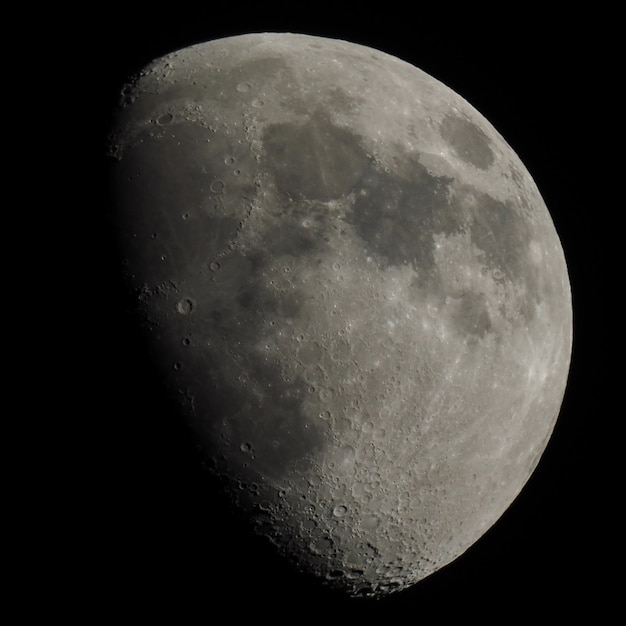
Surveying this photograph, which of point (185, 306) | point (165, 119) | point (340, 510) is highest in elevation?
point (165, 119)

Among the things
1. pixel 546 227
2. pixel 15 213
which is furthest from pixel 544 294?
pixel 15 213

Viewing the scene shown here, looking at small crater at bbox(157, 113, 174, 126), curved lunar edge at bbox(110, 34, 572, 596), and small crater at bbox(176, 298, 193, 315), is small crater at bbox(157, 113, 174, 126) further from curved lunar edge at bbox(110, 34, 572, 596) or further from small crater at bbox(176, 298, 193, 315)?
small crater at bbox(176, 298, 193, 315)

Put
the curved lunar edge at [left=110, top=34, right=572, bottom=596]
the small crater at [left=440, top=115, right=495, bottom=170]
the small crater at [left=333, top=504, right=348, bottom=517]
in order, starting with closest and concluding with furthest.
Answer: the curved lunar edge at [left=110, top=34, right=572, bottom=596], the small crater at [left=333, top=504, right=348, bottom=517], the small crater at [left=440, top=115, right=495, bottom=170]

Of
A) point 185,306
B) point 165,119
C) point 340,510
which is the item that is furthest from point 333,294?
point 165,119

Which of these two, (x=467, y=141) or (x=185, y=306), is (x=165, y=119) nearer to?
(x=185, y=306)

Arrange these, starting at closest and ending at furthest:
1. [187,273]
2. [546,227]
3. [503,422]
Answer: [187,273], [503,422], [546,227]

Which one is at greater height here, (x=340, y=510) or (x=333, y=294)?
(x=333, y=294)

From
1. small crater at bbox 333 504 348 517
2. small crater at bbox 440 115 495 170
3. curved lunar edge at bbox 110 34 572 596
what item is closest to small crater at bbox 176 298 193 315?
curved lunar edge at bbox 110 34 572 596

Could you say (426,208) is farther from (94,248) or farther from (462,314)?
(94,248)
